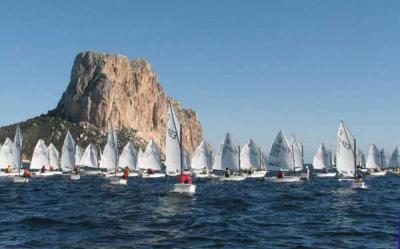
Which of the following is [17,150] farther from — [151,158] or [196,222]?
[196,222]

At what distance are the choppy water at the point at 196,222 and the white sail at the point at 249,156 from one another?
43648 millimetres

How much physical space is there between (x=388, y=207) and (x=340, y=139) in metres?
26.9

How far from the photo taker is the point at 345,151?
6819cm

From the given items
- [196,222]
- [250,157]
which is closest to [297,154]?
[250,157]

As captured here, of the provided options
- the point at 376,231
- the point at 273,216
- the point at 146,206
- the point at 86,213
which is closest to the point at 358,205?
the point at 273,216

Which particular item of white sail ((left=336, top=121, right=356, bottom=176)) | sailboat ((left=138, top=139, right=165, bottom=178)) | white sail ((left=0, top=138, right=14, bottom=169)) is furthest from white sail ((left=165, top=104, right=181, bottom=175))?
white sail ((left=0, top=138, right=14, bottom=169))

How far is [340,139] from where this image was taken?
2707 inches

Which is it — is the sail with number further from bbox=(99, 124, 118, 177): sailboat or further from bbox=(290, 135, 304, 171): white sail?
bbox=(290, 135, 304, 171): white sail

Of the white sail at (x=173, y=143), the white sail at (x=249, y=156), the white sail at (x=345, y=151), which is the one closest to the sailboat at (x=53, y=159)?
the white sail at (x=249, y=156)

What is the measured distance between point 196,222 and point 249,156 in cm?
6126

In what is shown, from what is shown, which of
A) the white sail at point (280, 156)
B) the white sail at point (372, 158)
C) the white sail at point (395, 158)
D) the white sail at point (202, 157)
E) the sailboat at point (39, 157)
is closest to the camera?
the white sail at point (280, 156)

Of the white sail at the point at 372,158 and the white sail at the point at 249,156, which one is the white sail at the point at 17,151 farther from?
the white sail at the point at 372,158

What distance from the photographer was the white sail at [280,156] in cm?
8038

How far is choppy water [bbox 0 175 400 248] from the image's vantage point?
24.8 m
